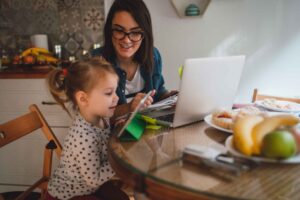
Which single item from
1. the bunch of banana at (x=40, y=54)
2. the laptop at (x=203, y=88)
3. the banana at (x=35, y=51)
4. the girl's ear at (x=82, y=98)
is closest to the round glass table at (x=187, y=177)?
the laptop at (x=203, y=88)

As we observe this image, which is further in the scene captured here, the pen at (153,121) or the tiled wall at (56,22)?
the tiled wall at (56,22)

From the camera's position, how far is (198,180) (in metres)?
0.60

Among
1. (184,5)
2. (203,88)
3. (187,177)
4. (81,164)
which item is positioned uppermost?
(184,5)

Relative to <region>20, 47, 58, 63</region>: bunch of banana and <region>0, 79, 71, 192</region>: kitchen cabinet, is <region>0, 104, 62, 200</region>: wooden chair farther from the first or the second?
<region>20, 47, 58, 63</region>: bunch of banana

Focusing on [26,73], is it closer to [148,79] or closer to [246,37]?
[148,79]

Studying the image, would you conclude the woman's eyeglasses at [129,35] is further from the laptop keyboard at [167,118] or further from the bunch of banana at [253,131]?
the bunch of banana at [253,131]

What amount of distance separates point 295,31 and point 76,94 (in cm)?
177

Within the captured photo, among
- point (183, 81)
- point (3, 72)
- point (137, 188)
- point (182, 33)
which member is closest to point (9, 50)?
point (3, 72)

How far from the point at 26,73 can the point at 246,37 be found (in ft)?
5.40

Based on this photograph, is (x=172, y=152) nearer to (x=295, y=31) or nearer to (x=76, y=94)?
(x=76, y=94)

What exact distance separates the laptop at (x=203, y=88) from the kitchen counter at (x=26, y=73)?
1143mm

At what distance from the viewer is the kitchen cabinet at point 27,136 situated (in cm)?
196

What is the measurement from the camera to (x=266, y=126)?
71cm

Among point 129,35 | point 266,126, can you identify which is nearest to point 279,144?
point 266,126
